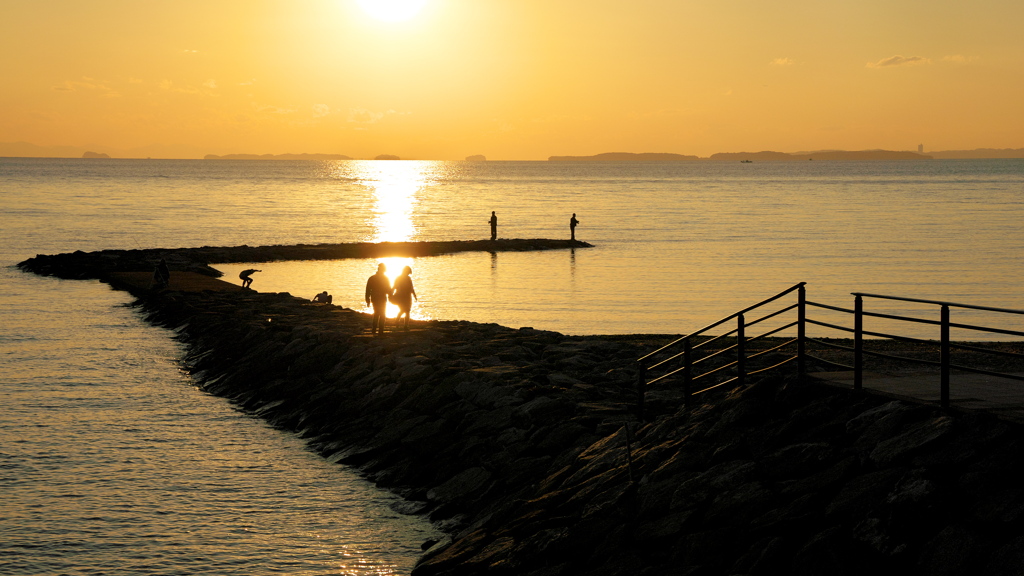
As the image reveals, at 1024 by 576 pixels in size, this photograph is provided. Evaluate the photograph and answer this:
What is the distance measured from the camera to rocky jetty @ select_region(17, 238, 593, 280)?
149 feet

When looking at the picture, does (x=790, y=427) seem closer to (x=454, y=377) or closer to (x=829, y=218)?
(x=454, y=377)

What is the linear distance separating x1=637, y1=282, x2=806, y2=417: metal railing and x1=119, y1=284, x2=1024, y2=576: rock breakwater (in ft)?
1.69

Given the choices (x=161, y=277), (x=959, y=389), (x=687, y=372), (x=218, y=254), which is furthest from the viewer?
(x=218, y=254)

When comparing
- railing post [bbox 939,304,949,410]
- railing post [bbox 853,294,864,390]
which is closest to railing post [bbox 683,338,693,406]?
railing post [bbox 853,294,864,390]

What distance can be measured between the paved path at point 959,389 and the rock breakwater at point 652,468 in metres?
0.45

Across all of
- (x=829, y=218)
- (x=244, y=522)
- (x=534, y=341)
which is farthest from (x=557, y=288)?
(x=829, y=218)

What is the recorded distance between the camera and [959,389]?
33.9 feet

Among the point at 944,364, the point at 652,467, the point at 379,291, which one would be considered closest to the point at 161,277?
the point at 379,291

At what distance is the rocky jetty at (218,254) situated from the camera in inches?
1791

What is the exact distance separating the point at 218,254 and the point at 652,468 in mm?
45826

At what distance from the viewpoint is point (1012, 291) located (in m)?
35.7

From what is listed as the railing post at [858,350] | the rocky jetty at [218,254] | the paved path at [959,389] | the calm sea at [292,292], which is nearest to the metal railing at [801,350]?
the railing post at [858,350]

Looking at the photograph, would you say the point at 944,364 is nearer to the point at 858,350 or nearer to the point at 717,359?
the point at 858,350

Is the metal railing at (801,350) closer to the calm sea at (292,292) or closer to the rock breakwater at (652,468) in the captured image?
the rock breakwater at (652,468)
